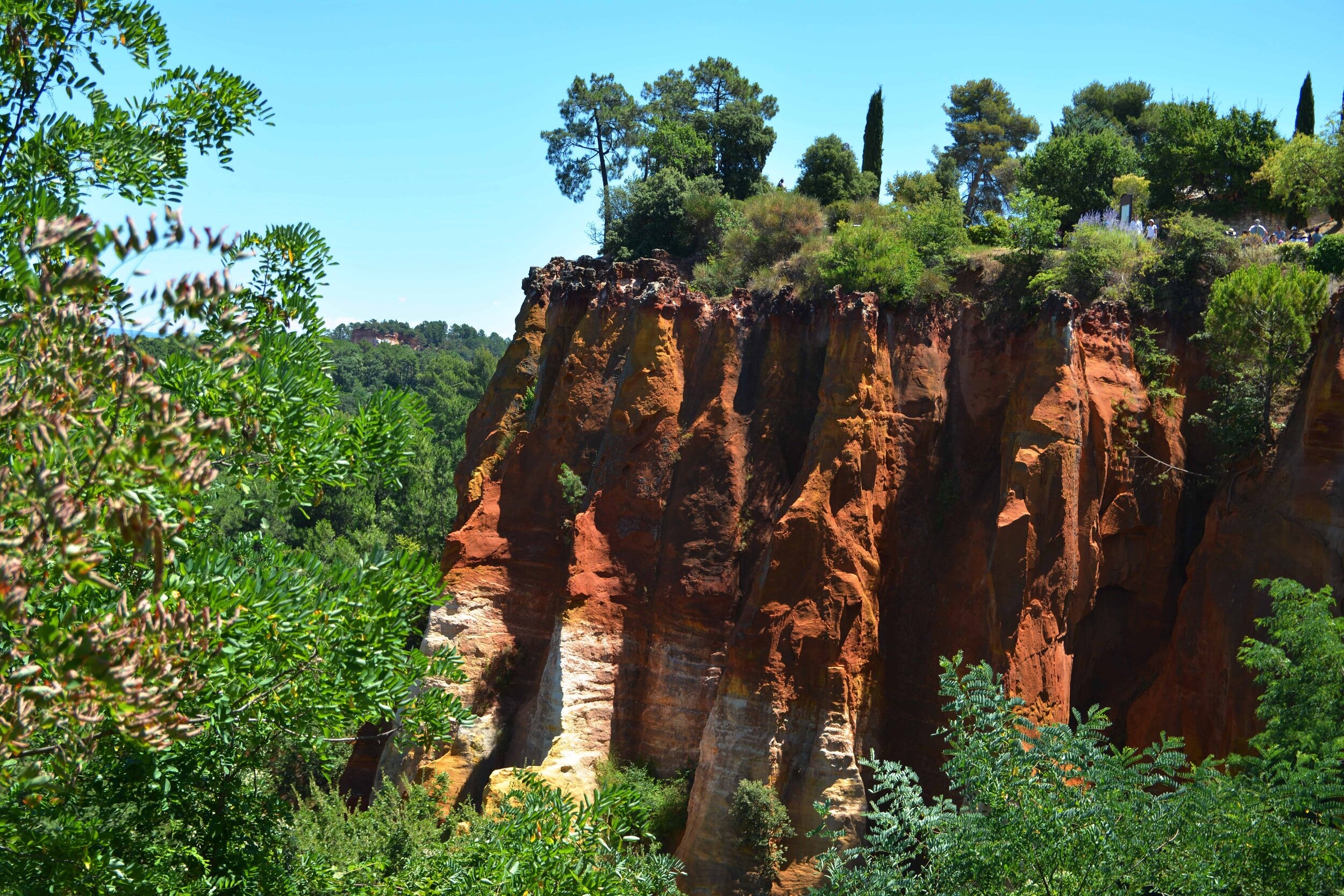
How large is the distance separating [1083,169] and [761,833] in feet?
66.5

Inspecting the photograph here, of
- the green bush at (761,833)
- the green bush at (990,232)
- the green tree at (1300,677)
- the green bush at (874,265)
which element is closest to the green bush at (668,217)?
the green bush at (990,232)

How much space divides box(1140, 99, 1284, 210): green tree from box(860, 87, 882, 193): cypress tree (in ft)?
32.6

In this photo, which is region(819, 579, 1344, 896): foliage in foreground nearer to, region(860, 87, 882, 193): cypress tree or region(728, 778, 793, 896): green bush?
region(728, 778, 793, 896): green bush

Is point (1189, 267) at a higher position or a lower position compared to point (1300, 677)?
higher

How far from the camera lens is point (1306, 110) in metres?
32.3

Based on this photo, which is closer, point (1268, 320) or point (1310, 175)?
point (1268, 320)

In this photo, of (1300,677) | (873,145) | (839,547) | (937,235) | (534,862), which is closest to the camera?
(534,862)

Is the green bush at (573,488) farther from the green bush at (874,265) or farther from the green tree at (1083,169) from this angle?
the green tree at (1083,169)

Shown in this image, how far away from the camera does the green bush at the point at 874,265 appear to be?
2022cm

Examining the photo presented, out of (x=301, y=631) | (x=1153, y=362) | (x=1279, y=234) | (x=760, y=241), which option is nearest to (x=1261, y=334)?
(x=1153, y=362)

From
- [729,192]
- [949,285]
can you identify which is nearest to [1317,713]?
[949,285]

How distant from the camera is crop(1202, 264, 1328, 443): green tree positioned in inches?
659

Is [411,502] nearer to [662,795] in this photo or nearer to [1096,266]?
[662,795]

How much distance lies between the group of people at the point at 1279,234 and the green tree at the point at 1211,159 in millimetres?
1740
